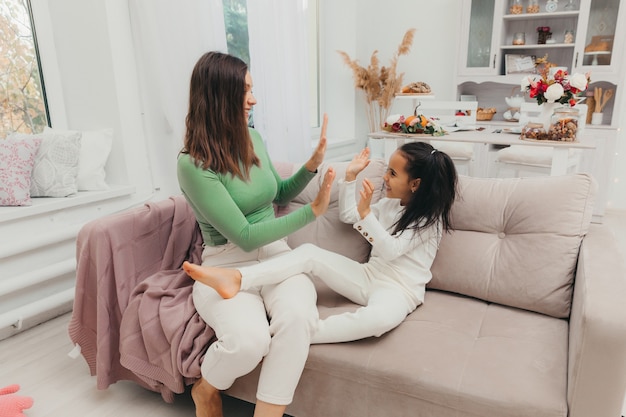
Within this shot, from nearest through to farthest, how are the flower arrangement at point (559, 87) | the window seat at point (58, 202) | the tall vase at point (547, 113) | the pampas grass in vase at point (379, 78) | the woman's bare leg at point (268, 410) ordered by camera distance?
1. the woman's bare leg at point (268, 410)
2. the window seat at point (58, 202)
3. the flower arrangement at point (559, 87)
4. the tall vase at point (547, 113)
5. the pampas grass in vase at point (379, 78)

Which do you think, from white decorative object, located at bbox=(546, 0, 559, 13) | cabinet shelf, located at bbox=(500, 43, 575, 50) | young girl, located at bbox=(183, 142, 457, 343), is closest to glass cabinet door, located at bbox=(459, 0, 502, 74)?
cabinet shelf, located at bbox=(500, 43, 575, 50)

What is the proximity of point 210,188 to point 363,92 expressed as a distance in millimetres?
3265

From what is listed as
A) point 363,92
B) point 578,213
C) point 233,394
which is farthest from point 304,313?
point 363,92

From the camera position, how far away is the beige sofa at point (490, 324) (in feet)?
3.44

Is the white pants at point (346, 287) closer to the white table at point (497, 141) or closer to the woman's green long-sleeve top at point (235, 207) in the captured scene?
the woman's green long-sleeve top at point (235, 207)

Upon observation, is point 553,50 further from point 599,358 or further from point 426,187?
point 599,358

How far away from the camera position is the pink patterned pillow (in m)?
2.01

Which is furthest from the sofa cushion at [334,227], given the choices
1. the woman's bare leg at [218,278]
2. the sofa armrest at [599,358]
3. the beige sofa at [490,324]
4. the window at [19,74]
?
the window at [19,74]

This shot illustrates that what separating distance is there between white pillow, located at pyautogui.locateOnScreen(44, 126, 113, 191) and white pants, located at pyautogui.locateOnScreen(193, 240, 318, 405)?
1309mm

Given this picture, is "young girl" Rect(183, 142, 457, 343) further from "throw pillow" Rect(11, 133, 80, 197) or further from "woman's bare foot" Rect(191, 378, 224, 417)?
"throw pillow" Rect(11, 133, 80, 197)

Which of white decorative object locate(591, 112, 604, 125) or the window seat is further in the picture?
white decorative object locate(591, 112, 604, 125)

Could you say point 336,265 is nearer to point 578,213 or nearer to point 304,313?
point 304,313

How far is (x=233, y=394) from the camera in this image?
139 cm

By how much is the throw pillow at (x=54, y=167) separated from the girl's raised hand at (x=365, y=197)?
1.55 meters
